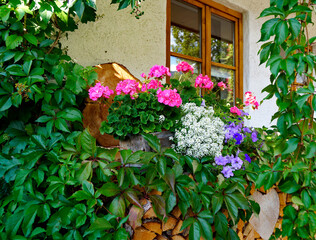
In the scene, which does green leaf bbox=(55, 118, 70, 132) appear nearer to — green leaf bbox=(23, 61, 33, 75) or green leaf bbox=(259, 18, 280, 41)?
green leaf bbox=(23, 61, 33, 75)

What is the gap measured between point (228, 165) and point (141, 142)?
47 centimetres

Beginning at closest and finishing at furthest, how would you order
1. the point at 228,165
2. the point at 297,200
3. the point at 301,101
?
the point at 301,101
the point at 297,200
the point at 228,165

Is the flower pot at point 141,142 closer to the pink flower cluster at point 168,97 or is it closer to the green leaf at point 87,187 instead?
the pink flower cluster at point 168,97

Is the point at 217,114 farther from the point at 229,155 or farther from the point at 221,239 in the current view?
the point at 221,239

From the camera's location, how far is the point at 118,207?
1.02m

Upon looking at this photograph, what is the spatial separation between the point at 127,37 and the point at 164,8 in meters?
0.52

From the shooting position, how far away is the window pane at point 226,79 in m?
2.99

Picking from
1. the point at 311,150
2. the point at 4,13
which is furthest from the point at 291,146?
the point at 4,13

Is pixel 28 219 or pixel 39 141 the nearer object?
pixel 28 219

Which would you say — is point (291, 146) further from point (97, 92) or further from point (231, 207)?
point (97, 92)

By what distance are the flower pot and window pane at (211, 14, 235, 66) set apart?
1785 millimetres

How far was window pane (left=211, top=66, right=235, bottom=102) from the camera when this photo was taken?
9.81ft

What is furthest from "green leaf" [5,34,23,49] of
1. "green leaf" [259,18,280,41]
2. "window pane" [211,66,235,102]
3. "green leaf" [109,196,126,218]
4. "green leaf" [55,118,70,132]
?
"window pane" [211,66,235,102]

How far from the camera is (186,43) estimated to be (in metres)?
2.74
